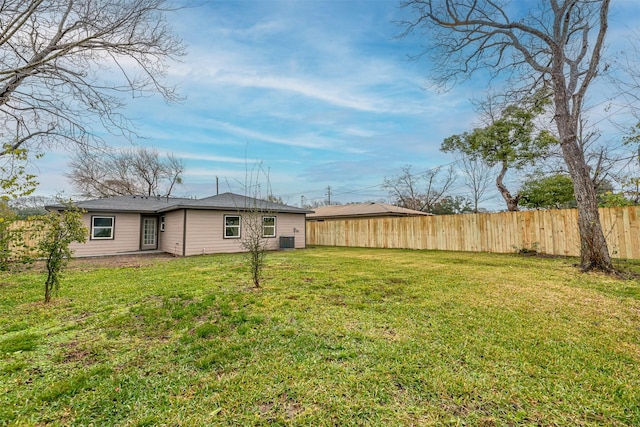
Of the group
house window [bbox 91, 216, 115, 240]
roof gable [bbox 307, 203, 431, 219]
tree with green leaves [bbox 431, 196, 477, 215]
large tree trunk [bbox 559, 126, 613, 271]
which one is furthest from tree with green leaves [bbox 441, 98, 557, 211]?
house window [bbox 91, 216, 115, 240]

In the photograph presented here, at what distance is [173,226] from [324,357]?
12256 mm

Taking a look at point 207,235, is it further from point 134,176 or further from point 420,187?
point 420,187

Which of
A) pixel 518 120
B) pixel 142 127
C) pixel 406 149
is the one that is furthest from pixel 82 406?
pixel 406 149

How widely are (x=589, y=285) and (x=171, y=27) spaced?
9.56 metres

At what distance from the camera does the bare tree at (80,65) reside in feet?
15.5

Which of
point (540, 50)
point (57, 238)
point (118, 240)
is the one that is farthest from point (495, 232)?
point (118, 240)

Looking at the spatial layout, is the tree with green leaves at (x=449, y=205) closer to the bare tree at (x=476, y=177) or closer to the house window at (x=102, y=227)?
the bare tree at (x=476, y=177)

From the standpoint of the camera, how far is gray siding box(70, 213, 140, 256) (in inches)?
462

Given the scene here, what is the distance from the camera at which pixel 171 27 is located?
535 centimetres

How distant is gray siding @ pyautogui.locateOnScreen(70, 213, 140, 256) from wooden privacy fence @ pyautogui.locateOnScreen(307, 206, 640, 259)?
10.1m

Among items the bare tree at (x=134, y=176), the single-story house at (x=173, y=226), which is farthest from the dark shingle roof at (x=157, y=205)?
the bare tree at (x=134, y=176)

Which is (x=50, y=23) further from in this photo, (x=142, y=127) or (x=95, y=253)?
(x=95, y=253)

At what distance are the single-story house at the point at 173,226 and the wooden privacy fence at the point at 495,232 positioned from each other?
4.09 m

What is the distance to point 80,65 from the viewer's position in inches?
194
